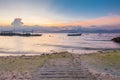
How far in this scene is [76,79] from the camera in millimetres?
9414

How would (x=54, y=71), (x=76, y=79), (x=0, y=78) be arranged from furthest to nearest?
(x=54, y=71)
(x=0, y=78)
(x=76, y=79)

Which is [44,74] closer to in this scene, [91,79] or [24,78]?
[24,78]

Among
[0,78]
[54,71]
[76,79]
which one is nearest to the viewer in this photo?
[76,79]

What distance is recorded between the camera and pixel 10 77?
404 inches

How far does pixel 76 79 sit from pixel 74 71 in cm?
160

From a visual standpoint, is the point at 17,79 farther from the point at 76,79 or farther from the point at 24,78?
the point at 76,79

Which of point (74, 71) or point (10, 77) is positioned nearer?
point (10, 77)

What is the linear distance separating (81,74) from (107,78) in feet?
3.46

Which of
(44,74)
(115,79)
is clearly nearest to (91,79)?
(115,79)

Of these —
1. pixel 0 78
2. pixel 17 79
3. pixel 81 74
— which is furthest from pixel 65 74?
pixel 0 78

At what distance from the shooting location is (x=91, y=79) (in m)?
9.47

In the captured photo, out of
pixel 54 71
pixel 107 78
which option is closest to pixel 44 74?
pixel 54 71

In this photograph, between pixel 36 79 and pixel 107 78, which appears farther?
pixel 107 78

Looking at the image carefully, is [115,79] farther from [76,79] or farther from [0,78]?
[0,78]
